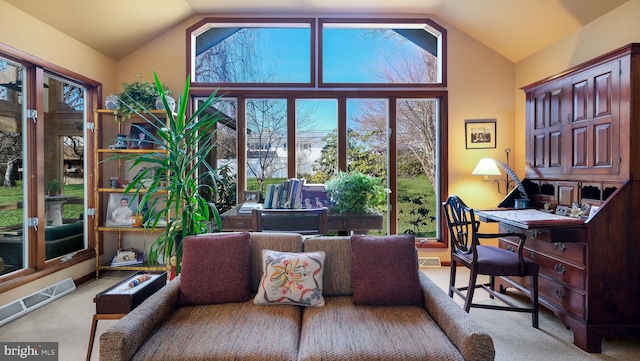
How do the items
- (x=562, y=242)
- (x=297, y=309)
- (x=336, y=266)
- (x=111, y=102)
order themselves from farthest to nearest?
(x=111, y=102) → (x=562, y=242) → (x=336, y=266) → (x=297, y=309)

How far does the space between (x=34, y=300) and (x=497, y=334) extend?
390 cm

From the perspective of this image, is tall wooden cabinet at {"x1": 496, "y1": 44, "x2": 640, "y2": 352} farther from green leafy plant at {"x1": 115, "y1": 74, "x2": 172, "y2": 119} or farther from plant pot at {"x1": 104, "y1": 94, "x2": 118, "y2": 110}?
plant pot at {"x1": 104, "y1": 94, "x2": 118, "y2": 110}

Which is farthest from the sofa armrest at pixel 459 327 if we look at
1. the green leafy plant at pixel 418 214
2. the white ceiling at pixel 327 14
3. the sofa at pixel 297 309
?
the white ceiling at pixel 327 14

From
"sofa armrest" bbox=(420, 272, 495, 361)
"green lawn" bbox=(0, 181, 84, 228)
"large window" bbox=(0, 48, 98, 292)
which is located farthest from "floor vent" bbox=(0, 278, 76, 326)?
"sofa armrest" bbox=(420, 272, 495, 361)

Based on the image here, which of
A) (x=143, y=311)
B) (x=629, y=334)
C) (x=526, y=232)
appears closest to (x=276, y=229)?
(x=143, y=311)

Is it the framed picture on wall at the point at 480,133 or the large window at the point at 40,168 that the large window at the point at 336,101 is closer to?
the framed picture on wall at the point at 480,133

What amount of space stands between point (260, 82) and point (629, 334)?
4.13m

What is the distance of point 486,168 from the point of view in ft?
12.0

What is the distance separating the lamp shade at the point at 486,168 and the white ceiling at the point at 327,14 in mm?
1377

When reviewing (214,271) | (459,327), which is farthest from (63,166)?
(459,327)

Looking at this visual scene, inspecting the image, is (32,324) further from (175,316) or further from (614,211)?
(614,211)

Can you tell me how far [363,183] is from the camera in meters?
3.01

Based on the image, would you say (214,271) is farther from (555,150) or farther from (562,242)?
(555,150)

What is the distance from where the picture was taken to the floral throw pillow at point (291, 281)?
1.89 meters
